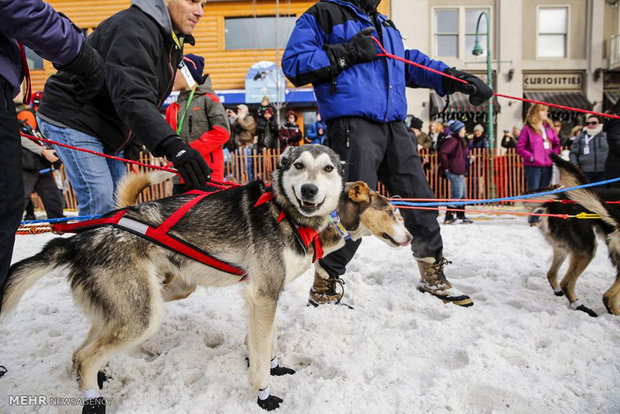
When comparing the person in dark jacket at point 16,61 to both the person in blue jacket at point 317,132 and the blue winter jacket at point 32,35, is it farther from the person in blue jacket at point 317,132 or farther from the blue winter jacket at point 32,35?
the person in blue jacket at point 317,132

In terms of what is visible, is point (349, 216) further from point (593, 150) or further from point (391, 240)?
point (593, 150)

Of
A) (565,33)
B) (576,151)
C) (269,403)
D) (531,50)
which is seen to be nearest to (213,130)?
(269,403)

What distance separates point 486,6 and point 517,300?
1717cm

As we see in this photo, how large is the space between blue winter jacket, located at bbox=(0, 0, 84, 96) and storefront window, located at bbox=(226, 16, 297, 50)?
1400 centimetres

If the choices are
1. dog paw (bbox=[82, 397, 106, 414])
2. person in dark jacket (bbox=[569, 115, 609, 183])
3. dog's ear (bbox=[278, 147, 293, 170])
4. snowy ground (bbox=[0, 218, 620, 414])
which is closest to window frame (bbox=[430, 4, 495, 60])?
person in dark jacket (bbox=[569, 115, 609, 183])

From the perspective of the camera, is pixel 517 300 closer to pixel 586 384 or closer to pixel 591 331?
pixel 591 331

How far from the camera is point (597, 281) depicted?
3582 millimetres

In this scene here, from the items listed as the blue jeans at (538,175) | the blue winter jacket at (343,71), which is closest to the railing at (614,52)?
the blue jeans at (538,175)

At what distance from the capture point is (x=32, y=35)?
136cm

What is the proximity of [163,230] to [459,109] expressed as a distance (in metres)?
16.2

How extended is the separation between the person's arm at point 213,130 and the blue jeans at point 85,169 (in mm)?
1282

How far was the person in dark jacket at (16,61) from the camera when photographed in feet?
4.36

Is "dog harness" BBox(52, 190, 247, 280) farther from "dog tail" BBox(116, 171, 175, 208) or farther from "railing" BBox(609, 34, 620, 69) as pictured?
"railing" BBox(609, 34, 620, 69)

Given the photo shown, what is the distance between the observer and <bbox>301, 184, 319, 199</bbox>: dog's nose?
1975 millimetres
